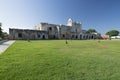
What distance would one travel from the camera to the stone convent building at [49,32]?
120 feet

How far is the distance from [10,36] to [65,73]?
34.7 metres

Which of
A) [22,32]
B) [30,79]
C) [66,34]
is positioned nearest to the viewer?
[30,79]

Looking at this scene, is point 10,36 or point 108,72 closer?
point 108,72

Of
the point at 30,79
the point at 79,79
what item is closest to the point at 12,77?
the point at 30,79

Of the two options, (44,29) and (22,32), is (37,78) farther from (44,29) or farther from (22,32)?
(44,29)

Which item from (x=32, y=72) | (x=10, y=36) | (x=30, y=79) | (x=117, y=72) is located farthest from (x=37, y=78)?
(x=10, y=36)

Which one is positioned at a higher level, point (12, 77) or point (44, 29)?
point (44, 29)

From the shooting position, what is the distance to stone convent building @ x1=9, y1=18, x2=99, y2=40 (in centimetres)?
3664

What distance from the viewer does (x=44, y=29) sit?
46.2 meters

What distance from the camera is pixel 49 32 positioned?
4575 centimetres

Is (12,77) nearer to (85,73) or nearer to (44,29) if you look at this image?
(85,73)

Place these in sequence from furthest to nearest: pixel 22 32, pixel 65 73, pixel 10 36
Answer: pixel 22 32, pixel 10 36, pixel 65 73

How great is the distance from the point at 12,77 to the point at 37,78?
86cm

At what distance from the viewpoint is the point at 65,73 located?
404 centimetres
